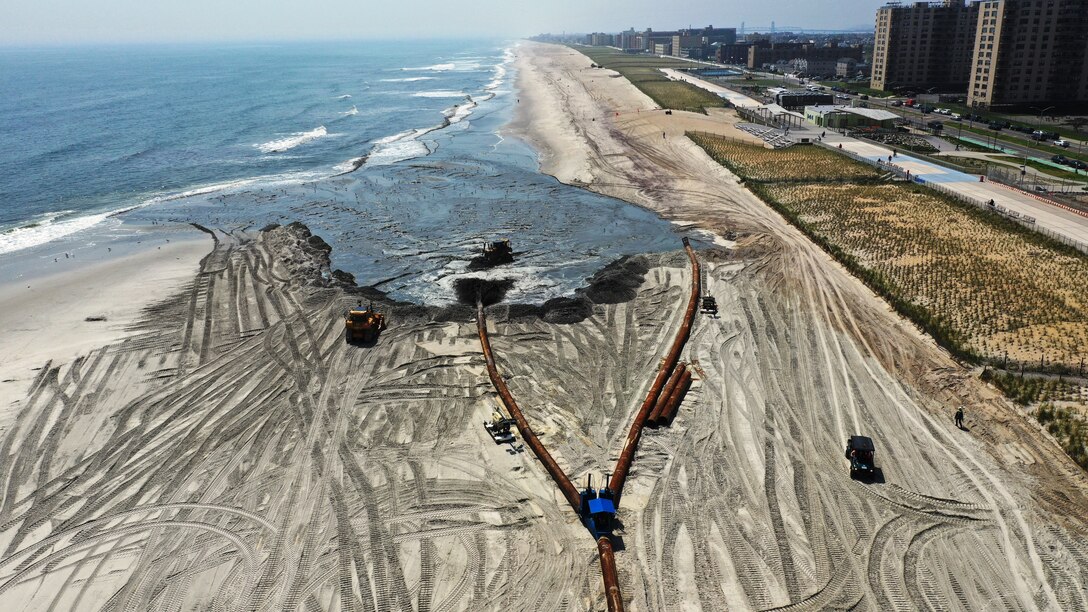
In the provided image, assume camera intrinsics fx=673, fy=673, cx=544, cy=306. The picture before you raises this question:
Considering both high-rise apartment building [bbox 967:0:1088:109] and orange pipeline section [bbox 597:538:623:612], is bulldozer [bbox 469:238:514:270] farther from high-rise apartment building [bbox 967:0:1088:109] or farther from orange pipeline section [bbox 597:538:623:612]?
high-rise apartment building [bbox 967:0:1088:109]

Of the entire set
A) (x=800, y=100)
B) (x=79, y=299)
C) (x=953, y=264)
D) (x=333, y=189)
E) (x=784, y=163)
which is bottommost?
(x=79, y=299)

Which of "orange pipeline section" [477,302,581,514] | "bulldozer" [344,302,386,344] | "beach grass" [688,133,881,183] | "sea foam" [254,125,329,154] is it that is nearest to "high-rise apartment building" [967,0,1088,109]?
"beach grass" [688,133,881,183]

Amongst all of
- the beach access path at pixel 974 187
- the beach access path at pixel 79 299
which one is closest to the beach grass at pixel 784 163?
the beach access path at pixel 974 187

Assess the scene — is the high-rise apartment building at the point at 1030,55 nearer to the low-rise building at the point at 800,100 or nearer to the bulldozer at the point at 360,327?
the low-rise building at the point at 800,100

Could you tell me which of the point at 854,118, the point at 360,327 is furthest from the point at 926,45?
the point at 360,327

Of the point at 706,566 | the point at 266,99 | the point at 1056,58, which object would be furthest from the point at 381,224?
the point at 1056,58

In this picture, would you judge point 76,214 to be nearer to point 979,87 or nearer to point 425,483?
point 425,483

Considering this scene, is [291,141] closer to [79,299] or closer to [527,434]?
[79,299]
